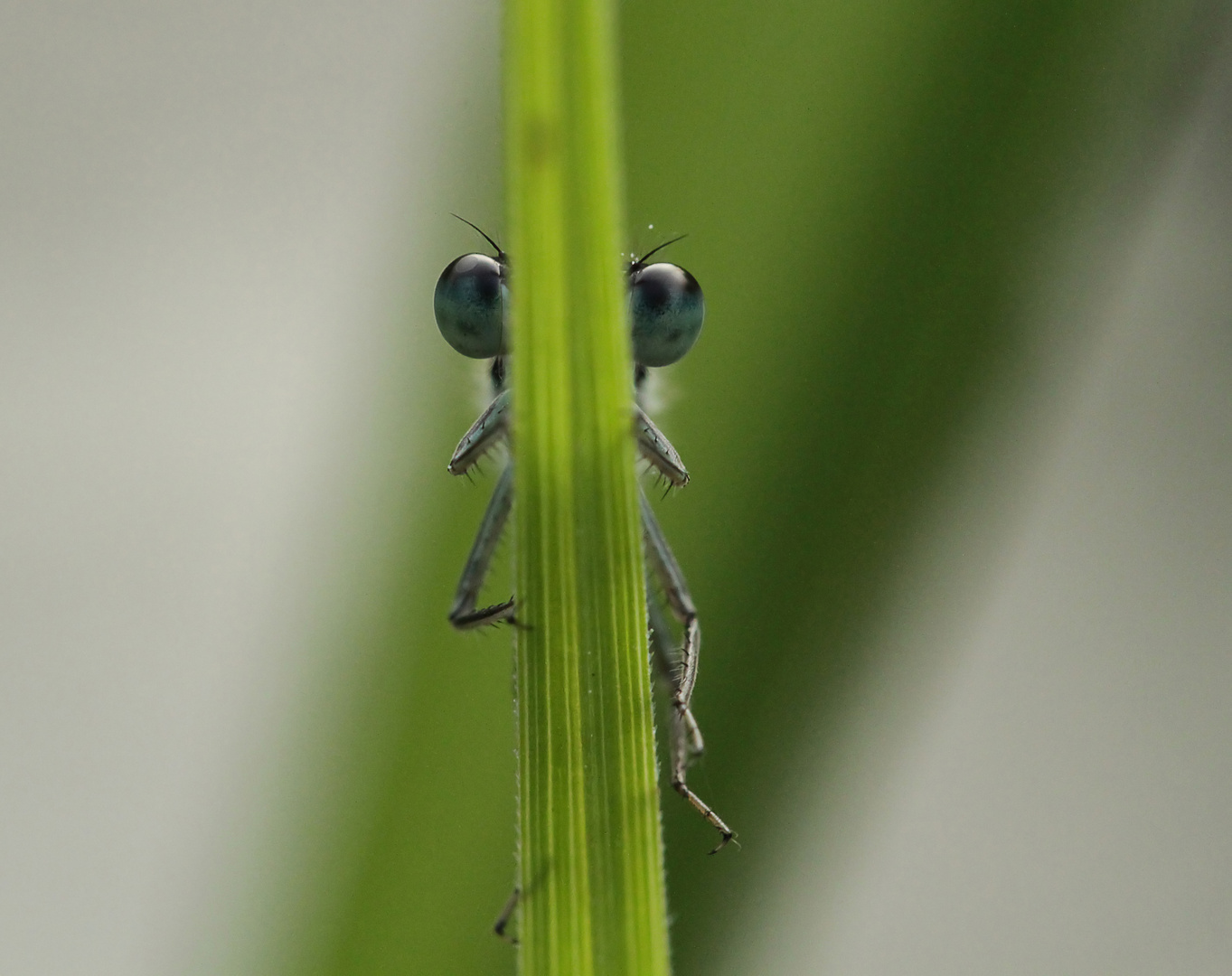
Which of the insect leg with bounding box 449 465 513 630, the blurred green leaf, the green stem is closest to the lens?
the green stem

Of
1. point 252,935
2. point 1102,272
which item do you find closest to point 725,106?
point 1102,272

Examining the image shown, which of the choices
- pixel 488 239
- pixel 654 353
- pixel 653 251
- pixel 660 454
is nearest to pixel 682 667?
pixel 660 454

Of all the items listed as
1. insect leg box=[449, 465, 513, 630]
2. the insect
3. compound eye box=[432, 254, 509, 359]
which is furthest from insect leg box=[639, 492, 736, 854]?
compound eye box=[432, 254, 509, 359]

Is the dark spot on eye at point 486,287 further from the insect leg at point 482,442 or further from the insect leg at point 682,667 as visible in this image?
the insect leg at point 682,667

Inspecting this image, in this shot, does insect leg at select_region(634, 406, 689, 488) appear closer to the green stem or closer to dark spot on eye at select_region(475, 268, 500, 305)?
dark spot on eye at select_region(475, 268, 500, 305)

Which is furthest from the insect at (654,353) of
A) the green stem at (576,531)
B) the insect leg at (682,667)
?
the green stem at (576,531)

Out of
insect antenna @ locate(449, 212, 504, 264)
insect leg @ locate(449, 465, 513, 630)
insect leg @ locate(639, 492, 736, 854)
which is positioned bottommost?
insect leg @ locate(639, 492, 736, 854)

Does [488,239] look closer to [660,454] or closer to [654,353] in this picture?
[654,353]
